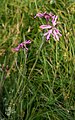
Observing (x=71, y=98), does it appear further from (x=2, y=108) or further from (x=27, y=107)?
(x=2, y=108)

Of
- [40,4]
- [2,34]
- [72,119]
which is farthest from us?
[40,4]

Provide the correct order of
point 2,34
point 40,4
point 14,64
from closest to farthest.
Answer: point 14,64 → point 2,34 → point 40,4

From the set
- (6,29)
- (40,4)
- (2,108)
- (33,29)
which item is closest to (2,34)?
(6,29)

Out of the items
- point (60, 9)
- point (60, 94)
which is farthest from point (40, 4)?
point (60, 94)

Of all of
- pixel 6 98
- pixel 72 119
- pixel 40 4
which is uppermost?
pixel 40 4

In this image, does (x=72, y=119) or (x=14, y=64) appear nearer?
(x=72, y=119)

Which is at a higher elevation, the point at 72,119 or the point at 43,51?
the point at 43,51
